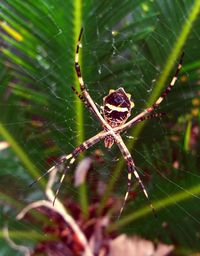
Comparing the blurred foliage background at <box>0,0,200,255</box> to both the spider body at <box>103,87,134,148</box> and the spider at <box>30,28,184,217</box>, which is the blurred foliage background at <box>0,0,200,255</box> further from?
the spider body at <box>103,87,134,148</box>

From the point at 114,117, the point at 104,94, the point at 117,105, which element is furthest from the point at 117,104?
the point at 104,94

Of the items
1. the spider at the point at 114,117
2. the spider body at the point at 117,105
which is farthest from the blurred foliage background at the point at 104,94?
the spider body at the point at 117,105

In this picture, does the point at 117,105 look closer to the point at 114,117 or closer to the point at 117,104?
the point at 117,104

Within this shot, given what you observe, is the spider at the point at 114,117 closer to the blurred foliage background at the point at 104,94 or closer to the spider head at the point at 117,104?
the spider head at the point at 117,104

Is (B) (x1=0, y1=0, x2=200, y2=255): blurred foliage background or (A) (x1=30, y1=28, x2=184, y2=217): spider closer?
(A) (x1=30, y1=28, x2=184, y2=217): spider

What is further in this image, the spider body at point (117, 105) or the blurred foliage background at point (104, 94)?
the blurred foliage background at point (104, 94)

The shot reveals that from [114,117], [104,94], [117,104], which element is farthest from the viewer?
[104,94]

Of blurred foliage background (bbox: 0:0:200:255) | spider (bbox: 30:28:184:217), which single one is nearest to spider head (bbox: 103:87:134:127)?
spider (bbox: 30:28:184:217)
